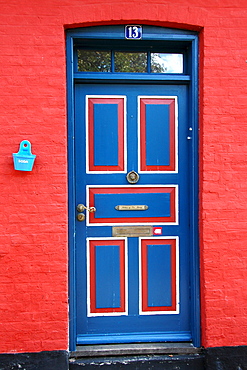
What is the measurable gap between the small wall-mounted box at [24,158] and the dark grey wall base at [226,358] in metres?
2.36

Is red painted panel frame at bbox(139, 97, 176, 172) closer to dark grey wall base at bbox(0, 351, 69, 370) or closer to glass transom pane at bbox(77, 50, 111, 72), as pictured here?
glass transom pane at bbox(77, 50, 111, 72)

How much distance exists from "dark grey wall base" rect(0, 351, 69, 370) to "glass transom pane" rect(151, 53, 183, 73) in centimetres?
286

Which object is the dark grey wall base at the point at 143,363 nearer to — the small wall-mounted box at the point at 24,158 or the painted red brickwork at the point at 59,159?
the painted red brickwork at the point at 59,159

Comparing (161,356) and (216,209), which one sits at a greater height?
(216,209)

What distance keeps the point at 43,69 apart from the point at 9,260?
1745 mm

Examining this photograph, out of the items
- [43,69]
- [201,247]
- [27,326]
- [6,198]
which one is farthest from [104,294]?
[43,69]

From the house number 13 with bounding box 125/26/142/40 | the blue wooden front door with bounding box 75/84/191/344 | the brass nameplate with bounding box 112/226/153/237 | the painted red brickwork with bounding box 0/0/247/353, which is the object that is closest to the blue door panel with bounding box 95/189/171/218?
the blue wooden front door with bounding box 75/84/191/344

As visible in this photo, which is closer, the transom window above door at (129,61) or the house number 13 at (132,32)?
the house number 13 at (132,32)

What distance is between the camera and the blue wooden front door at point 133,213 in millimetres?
3525

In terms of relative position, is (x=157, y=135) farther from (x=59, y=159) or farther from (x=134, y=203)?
(x=59, y=159)

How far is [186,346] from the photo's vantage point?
3.48 meters

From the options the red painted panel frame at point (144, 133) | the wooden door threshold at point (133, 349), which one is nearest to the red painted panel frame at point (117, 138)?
the red painted panel frame at point (144, 133)

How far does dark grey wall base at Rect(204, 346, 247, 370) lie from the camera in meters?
3.37

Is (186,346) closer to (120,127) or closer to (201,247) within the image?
(201,247)
